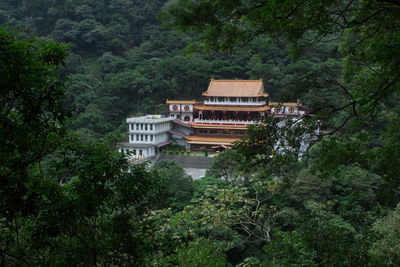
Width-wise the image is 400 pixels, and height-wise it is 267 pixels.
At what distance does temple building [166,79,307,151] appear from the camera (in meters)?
22.3

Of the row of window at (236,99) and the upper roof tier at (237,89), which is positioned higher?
the upper roof tier at (237,89)

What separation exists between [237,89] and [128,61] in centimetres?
1497

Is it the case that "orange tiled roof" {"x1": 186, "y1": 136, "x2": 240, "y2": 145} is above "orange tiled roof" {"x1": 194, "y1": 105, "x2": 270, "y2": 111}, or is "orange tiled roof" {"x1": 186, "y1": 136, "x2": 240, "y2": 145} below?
below

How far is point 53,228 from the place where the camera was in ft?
8.25

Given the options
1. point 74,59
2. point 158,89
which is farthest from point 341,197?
point 74,59

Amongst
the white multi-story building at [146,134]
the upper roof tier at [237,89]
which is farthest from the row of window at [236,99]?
the white multi-story building at [146,134]

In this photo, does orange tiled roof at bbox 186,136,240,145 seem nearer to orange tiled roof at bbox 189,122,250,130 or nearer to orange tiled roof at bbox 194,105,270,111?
orange tiled roof at bbox 189,122,250,130

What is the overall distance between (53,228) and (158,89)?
27.3 meters

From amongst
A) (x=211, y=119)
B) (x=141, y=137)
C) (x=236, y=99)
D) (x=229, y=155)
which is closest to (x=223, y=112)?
(x=211, y=119)

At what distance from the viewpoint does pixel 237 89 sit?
23.4m

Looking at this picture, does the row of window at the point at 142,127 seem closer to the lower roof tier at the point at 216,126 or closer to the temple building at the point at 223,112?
the temple building at the point at 223,112

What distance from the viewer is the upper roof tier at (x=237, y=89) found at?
22922 millimetres

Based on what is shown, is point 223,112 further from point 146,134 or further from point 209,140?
point 146,134

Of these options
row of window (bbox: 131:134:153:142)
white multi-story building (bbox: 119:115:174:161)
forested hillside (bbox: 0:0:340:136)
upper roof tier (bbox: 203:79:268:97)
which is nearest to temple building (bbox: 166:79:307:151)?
upper roof tier (bbox: 203:79:268:97)
